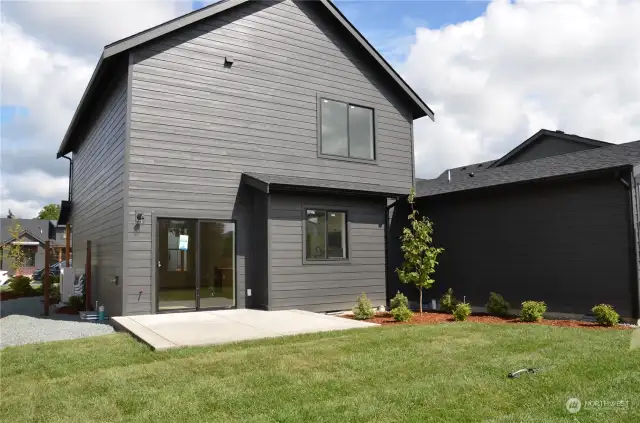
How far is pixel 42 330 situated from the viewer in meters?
9.21

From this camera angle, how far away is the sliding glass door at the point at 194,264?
10.1 meters

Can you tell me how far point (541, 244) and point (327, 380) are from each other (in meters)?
7.82

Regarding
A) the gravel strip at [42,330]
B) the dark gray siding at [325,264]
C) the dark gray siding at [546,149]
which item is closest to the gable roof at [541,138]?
the dark gray siding at [546,149]

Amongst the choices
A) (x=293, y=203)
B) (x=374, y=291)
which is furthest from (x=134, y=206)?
(x=374, y=291)

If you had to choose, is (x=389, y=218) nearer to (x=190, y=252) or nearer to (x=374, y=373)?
(x=190, y=252)

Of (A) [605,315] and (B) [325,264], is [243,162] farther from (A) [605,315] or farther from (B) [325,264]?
(A) [605,315]

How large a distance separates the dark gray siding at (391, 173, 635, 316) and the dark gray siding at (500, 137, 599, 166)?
11.2 m

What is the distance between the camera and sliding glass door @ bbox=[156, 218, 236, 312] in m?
10.1

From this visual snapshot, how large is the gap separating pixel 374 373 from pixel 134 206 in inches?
250

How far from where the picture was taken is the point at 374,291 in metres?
12.2

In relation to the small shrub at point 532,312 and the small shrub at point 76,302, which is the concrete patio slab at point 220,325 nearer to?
the small shrub at point 532,312

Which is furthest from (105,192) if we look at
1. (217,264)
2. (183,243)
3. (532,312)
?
(532,312)

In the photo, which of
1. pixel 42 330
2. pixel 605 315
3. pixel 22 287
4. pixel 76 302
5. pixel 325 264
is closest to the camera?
pixel 605 315

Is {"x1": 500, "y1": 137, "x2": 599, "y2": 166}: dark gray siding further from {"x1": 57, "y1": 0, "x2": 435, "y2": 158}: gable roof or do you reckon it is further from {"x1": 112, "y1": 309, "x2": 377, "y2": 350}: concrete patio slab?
{"x1": 112, "y1": 309, "x2": 377, "y2": 350}: concrete patio slab
